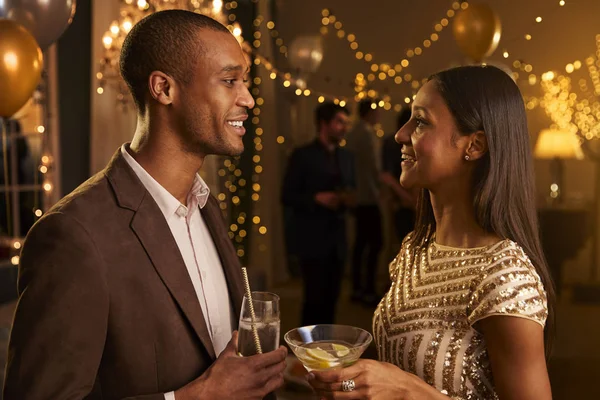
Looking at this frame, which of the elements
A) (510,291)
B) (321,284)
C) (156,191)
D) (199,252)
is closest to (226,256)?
(199,252)

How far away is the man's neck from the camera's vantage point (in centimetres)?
152

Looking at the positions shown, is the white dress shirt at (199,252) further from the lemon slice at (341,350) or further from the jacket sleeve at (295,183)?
the jacket sleeve at (295,183)

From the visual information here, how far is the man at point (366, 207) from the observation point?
5074 mm

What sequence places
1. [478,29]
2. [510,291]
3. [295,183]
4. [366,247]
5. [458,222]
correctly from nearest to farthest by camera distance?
[510,291] < [458,222] < [478,29] < [295,183] < [366,247]

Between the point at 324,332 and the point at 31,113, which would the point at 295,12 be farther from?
the point at 324,332

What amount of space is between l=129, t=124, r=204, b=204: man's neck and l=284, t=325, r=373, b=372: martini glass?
454mm

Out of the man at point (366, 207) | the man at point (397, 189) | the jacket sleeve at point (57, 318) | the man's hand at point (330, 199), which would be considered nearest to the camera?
the jacket sleeve at point (57, 318)

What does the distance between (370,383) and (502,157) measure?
0.63 m

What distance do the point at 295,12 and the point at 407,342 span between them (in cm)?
450

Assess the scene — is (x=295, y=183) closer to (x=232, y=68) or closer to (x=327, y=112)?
(x=327, y=112)

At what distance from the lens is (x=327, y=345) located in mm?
1438

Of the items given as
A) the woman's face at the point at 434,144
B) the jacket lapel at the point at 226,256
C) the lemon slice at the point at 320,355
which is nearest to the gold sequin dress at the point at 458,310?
the woman's face at the point at 434,144

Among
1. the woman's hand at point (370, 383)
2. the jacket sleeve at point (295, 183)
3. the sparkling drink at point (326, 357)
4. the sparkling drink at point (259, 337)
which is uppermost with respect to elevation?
the jacket sleeve at point (295, 183)

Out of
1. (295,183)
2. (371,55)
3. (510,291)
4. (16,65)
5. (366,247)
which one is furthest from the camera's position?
(366,247)
